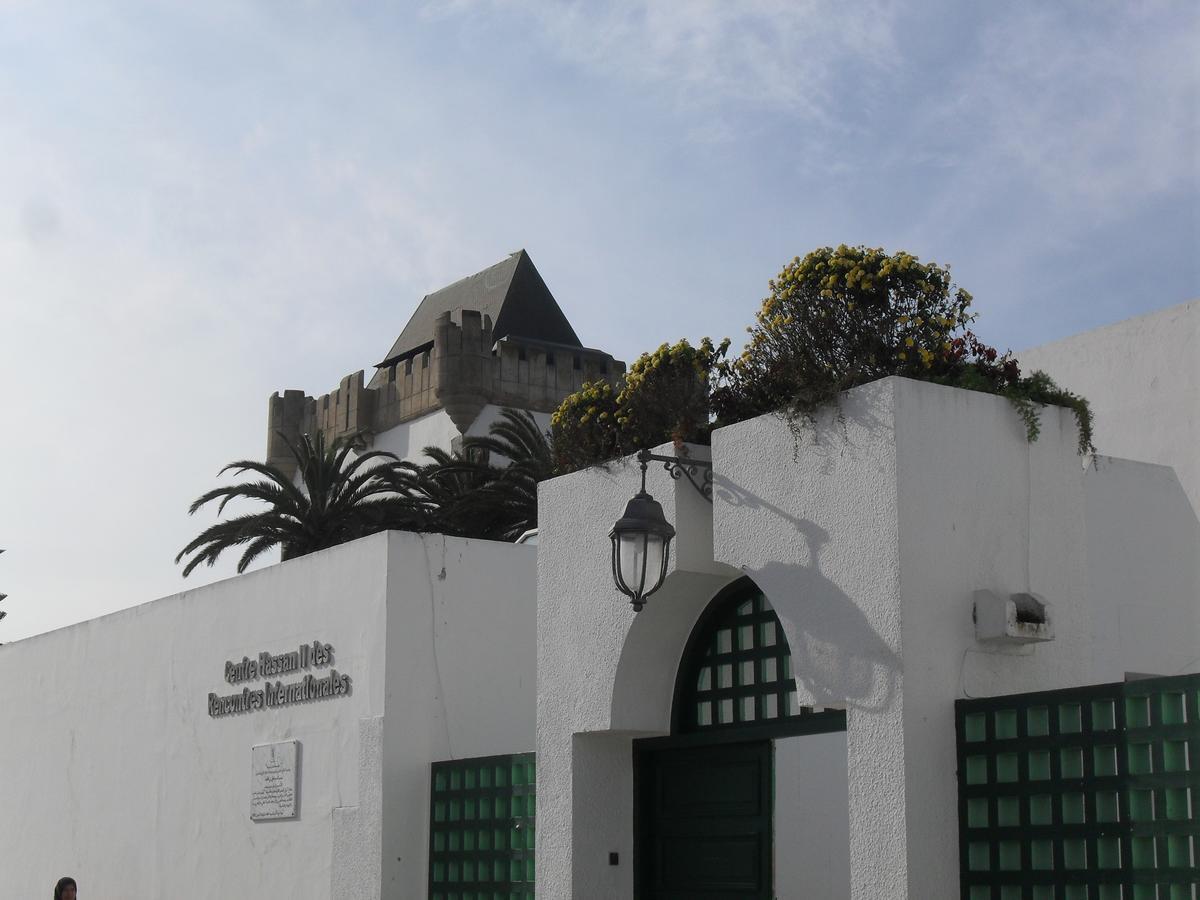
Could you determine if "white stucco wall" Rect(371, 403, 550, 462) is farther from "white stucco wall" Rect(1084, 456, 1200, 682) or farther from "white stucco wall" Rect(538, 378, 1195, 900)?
"white stucco wall" Rect(538, 378, 1195, 900)

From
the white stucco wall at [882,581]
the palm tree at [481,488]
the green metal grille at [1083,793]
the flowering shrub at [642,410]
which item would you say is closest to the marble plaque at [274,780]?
the white stucco wall at [882,581]

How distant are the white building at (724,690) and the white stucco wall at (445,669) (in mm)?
21

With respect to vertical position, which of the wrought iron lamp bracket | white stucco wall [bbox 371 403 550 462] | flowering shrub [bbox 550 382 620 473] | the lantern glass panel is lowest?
the lantern glass panel

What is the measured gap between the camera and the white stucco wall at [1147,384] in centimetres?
1261

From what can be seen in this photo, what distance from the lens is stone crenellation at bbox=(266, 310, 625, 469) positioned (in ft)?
102

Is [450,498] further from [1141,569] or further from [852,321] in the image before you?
[852,321]

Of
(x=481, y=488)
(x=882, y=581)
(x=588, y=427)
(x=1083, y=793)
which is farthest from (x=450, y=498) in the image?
(x=1083, y=793)

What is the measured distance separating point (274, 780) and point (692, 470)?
17.5ft

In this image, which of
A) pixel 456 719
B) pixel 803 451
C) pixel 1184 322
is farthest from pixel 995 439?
pixel 1184 322

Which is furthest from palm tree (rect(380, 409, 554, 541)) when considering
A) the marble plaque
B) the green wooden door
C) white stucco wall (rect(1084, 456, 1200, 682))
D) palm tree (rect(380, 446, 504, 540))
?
the green wooden door

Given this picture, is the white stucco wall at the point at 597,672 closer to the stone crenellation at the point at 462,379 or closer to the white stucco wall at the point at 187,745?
the white stucco wall at the point at 187,745

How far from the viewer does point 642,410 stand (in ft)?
27.9

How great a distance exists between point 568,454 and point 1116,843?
3.98 m

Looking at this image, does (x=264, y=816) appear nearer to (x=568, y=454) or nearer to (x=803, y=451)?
(x=568, y=454)
